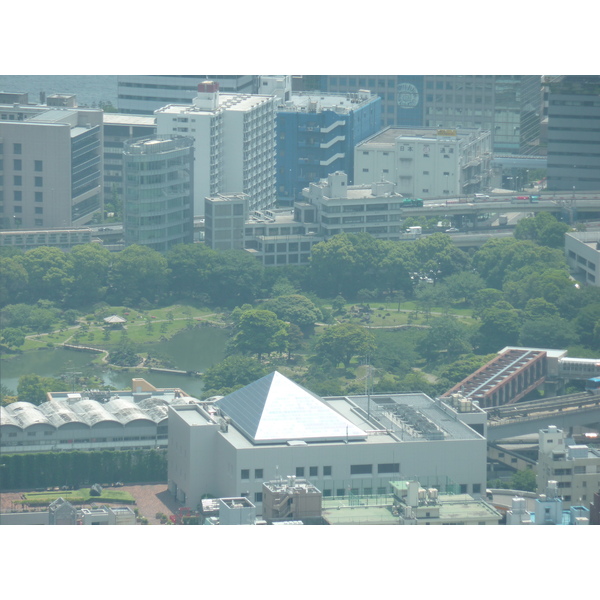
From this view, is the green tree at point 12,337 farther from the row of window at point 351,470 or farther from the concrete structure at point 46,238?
the row of window at point 351,470

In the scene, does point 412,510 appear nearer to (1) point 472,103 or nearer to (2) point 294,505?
(2) point 294,505

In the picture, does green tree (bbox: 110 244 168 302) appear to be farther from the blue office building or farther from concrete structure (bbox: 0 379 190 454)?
concrete structure (bbox: 0 379 190 454)

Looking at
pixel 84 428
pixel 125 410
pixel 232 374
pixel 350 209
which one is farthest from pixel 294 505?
pixel 350 209

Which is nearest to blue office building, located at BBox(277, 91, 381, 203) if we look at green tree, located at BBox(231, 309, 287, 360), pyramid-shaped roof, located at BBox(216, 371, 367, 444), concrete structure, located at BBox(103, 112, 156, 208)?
concrete structure, located at BBox(103, 112, 156, 208)

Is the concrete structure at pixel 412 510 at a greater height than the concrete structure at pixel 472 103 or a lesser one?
lesser

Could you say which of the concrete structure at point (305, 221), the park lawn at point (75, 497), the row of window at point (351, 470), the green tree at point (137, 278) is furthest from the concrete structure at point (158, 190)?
the row of window at point (351, 470)

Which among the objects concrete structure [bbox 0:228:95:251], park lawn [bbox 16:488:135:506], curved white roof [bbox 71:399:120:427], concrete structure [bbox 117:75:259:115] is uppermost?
concrete structure [bbox 117:75:259:115]
